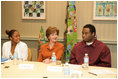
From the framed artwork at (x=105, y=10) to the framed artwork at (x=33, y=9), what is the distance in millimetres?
1316

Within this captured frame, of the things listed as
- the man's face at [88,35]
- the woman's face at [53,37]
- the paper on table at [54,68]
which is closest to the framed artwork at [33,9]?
the woman's face at [53,37]

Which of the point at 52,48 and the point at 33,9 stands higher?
the point at 33,9

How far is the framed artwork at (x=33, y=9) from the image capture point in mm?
4469

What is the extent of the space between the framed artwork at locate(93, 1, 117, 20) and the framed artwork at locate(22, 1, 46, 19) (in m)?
1.32

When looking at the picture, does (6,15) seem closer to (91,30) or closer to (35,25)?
(35,25)

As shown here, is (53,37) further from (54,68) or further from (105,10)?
(105,10)

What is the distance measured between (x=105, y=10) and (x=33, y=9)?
1.84 metres

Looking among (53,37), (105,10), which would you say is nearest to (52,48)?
(53,37)

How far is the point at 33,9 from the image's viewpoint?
4.54 meters

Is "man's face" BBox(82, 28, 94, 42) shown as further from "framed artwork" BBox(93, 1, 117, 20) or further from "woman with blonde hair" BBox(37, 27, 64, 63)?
"framed artwork" BBox(93, 1, 117, 20)

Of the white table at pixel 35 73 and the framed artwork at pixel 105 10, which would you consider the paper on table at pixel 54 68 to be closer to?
the white table at pixel 35 73

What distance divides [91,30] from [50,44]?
0.81 m

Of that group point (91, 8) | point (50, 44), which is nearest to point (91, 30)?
point (50, 44)

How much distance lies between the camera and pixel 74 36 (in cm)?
405
